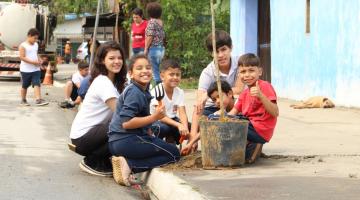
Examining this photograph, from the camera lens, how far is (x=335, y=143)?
891 centimetres

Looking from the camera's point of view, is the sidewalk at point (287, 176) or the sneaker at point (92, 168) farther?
the sneaker at point (92, 168)

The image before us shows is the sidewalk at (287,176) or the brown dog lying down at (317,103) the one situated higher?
the sidewalk at (287,176)

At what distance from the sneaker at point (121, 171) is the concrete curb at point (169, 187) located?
0.75 feet

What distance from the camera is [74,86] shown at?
15305mm

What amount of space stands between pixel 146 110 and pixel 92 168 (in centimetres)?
119

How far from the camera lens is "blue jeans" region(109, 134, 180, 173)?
274 inches

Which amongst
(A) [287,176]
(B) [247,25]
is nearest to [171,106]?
(A) [287,176]

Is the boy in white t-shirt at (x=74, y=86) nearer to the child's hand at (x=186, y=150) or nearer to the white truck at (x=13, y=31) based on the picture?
the child's hand at (x=186, y=150)

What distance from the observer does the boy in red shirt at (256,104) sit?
280 inches

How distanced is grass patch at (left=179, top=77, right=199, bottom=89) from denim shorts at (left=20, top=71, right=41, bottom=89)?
5.75 meters

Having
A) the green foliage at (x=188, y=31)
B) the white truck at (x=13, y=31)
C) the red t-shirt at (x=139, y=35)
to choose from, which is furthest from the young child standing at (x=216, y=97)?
the white truck at (x=13, y=31)

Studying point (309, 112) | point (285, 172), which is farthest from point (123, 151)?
point (309, 112)

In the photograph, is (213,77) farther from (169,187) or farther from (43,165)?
(43,165)

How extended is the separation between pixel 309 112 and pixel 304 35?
10.1 ft
